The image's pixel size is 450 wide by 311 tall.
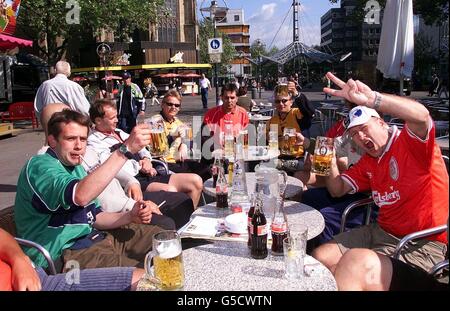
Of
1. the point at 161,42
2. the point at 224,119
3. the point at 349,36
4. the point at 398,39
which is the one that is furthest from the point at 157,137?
the point at 349,36

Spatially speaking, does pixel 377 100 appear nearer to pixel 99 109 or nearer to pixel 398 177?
pixel 398 177

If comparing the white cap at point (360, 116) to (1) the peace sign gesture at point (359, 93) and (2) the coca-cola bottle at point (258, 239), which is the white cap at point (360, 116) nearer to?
(1) the peace sign gesture at point (359, 93)

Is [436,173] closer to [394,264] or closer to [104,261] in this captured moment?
[394,264]

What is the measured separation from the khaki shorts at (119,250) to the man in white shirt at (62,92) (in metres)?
4.05

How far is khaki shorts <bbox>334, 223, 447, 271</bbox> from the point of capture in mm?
2174

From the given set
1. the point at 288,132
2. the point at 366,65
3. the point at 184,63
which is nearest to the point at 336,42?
the point at 184,63

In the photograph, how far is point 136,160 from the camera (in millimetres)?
3902

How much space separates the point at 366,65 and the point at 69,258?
1679cm

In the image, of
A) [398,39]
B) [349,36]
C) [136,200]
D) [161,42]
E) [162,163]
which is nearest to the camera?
[136,200]

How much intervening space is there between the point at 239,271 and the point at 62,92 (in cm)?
542

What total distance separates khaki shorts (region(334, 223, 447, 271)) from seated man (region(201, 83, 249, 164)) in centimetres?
251

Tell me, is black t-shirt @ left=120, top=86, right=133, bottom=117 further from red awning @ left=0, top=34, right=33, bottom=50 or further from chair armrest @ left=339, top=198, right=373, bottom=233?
chair armrest @ left=339, top=198, right=373, bottom=233

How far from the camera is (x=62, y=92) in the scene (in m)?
6.25
